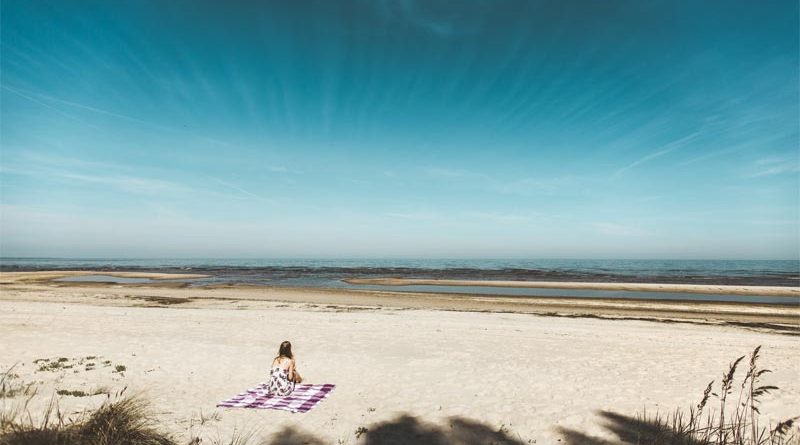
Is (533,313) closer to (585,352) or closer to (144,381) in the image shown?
(585,352)

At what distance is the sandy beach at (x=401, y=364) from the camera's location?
28.7 ft

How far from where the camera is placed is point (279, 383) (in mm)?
9789

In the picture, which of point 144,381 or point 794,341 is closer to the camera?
point 144,381

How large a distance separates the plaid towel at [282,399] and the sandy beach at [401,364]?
264 mm

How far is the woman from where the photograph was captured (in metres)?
9.79

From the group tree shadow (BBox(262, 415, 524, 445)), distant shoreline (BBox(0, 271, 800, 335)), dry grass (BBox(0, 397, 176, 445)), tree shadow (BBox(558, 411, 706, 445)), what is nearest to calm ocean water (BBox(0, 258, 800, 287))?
distant shoreline (BBox(0, 271, 800, 335))

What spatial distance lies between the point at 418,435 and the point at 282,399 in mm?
3398

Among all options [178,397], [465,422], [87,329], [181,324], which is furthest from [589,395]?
[87,329]

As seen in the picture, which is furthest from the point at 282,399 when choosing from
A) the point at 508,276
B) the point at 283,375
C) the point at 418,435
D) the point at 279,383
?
the point at 508,276

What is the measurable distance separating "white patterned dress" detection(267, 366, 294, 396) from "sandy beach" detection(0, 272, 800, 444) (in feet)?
3.10

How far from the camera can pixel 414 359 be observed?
14.0 m

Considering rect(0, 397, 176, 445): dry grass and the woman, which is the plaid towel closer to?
the woman

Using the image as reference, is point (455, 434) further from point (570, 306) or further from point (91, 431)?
point (570, 306)

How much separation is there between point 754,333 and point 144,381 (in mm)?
26345
